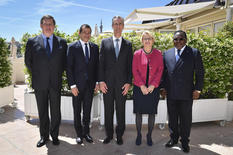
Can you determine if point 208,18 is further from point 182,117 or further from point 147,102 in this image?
point 147,102

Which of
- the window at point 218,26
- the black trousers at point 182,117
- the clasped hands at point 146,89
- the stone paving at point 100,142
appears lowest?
the stone paving at point 100,142

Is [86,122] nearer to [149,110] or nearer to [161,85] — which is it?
[149,110]

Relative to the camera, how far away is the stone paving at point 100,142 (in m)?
2.91

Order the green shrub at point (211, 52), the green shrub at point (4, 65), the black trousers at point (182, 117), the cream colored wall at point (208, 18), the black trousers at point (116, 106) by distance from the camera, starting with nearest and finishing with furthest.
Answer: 1. the black trousers at point (182, 117)
2. the black trousers at point (116, 106)
3. the green shrub at point (211, 52)
4. the green shrub at point (4, 65)
5. the cream colored wall at point (208, 18)

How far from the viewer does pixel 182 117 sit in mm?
2973

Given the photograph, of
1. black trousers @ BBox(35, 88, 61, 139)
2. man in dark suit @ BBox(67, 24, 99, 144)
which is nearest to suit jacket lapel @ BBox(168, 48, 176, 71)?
man in dark suit @ BBox(67, 24, 99, 144)

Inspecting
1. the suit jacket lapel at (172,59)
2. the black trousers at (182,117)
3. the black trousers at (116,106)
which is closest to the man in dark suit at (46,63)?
the black trousers at (116,106)

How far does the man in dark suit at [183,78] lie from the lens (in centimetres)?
281

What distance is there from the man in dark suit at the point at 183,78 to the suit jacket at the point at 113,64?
66 centimetres

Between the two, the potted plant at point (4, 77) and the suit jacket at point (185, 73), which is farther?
the potted plant at point (4, 77)

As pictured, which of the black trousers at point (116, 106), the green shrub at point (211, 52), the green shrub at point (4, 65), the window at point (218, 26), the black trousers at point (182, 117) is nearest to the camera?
the black trousers at point (182, 117)

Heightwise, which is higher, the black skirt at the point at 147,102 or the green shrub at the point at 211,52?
the green shrub at the point at 211,52

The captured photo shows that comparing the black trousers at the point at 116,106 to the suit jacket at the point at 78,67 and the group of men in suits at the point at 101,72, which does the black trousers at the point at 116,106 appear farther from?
the suit jacket at the point at 78,67

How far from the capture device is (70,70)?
294cm
